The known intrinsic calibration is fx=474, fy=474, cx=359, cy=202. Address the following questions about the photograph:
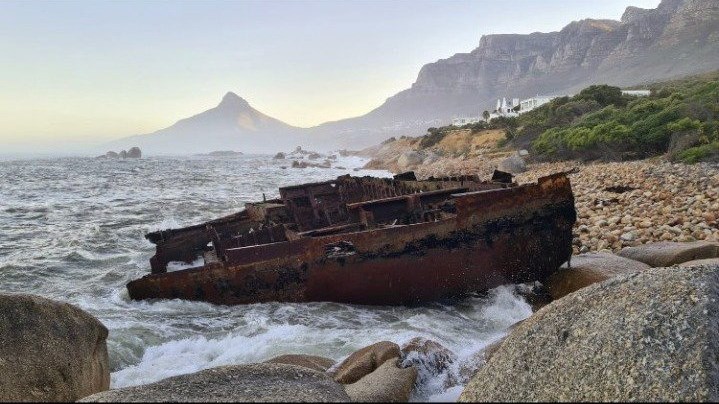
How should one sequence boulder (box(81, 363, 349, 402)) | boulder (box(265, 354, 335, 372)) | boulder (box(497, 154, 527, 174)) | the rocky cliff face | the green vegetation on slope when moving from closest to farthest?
1. boulder (box(81, 363, 349, 402))
2. boulder (box(265, 354, 335, 372))
3. the green vegetation on slope
4. boulder (box(497, 154, 527, 174))
5. the rocky cliff face

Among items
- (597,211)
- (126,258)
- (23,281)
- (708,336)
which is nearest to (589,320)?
(708,336)

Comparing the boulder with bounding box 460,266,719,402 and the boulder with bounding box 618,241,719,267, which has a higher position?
the boulder with bounding box 460,266,719,402

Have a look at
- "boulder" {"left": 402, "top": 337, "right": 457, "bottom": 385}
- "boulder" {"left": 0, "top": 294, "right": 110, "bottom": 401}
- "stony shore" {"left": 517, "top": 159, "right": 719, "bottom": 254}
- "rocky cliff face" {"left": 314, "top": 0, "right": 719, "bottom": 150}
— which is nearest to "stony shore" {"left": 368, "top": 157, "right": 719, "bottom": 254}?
"stony shore" {"left": 517, "top": 159, "right": 719, "bottom": 254}

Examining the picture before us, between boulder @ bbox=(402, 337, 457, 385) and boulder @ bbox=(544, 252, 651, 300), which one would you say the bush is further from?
boulder @ bbox=(402, 337, 457, 385)

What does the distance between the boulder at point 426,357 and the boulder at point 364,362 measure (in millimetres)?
146

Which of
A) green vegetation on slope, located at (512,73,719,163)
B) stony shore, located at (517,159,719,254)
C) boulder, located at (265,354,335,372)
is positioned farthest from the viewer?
green vegetation on slope, located at (512,73,719,163)

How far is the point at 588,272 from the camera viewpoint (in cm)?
781

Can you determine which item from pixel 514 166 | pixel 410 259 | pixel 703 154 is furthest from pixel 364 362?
pixel 514 166

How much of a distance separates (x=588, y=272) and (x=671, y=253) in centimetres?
134

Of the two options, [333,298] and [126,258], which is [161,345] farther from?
[126,258]

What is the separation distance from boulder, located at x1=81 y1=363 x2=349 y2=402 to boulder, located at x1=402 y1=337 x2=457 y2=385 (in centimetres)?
162

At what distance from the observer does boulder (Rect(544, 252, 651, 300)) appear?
762 centimetres

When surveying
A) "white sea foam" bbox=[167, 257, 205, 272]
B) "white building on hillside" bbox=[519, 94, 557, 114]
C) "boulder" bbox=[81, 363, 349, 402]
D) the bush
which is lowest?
"white sea foam" bbox=[167, 257, 205, 272]

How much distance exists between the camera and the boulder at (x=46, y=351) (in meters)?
3.96
